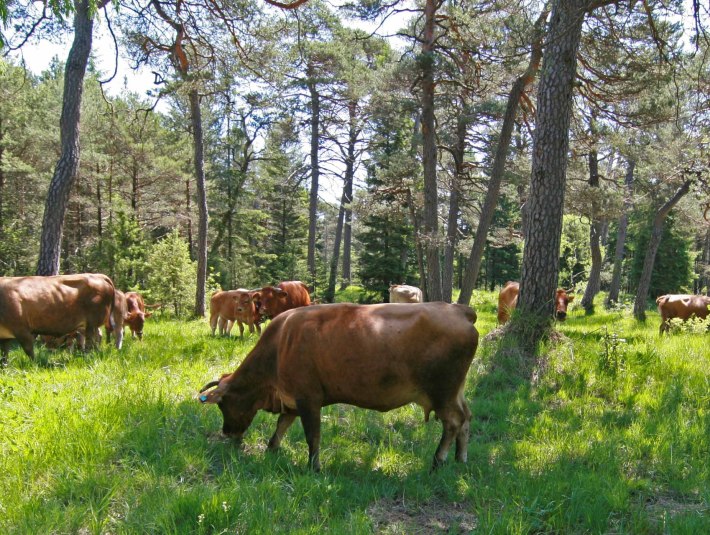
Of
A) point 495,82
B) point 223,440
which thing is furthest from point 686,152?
point 223,440

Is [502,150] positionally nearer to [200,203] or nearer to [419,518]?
[200,203]

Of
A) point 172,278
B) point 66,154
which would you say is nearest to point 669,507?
point 66,154

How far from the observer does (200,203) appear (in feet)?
54.4

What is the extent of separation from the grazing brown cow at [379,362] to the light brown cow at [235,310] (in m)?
7.96

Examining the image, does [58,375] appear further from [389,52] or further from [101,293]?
[389,52]

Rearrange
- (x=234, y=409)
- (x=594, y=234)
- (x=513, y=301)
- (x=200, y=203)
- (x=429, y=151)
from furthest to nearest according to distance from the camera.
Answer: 1. (x=594, y=234)
2. (x=200, y=203)
3. (x=429, y=151)
4. (x=513, y=301)
5. (x=234, y=409)

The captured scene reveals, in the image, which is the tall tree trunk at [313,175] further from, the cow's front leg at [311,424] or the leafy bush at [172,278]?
the cow's front leg at [311,424]

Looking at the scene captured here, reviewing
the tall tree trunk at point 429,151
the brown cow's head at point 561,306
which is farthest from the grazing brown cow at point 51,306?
the brown cow's head at point 561,306

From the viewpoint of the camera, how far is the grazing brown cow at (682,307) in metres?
13.4

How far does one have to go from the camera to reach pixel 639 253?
3425 cm

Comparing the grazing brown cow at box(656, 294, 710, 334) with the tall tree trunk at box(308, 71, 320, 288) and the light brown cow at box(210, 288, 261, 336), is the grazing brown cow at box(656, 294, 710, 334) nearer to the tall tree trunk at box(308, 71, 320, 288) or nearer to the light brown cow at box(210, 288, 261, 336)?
the light brown cow at box(210, 288, 261, 336)

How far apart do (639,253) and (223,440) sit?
36477 millimetres

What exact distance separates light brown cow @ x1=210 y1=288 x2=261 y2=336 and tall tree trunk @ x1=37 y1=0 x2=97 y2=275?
4192 mm

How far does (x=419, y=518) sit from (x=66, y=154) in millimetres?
10044
